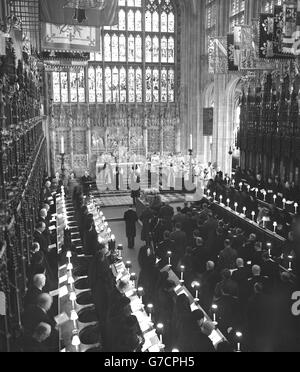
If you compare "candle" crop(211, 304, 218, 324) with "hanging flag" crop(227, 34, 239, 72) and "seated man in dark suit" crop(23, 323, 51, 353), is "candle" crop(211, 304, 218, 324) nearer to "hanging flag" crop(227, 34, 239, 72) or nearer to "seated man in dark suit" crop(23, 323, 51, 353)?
"seated man in dark suit" crop(23, 323, 51, 353)

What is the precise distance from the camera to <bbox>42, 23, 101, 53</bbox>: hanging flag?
1390 centimetres

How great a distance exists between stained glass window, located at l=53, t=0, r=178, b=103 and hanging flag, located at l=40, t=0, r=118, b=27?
16979 mm

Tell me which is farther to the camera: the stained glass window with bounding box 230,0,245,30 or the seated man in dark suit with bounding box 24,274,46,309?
the stained glass window with bounding box 230,0,245,30

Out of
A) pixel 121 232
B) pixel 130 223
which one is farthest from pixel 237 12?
pixel 130 223

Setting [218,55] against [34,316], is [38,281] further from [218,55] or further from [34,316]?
[218,55]

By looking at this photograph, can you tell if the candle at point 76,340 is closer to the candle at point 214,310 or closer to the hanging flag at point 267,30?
the candle at point 214,310

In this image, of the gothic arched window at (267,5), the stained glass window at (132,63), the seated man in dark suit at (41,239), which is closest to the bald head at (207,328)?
the seated man in dark suit at (41,239)

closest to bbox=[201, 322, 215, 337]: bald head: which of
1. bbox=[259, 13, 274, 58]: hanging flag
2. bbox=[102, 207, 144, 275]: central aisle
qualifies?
bbox=[102, 207, 144, 275]: central aisle

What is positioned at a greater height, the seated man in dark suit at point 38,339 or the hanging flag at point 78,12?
the hanging flag at point 78,12

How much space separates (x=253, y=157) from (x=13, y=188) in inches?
671

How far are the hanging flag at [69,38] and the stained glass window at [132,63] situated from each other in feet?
51.7

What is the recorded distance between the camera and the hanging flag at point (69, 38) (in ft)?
45.6
